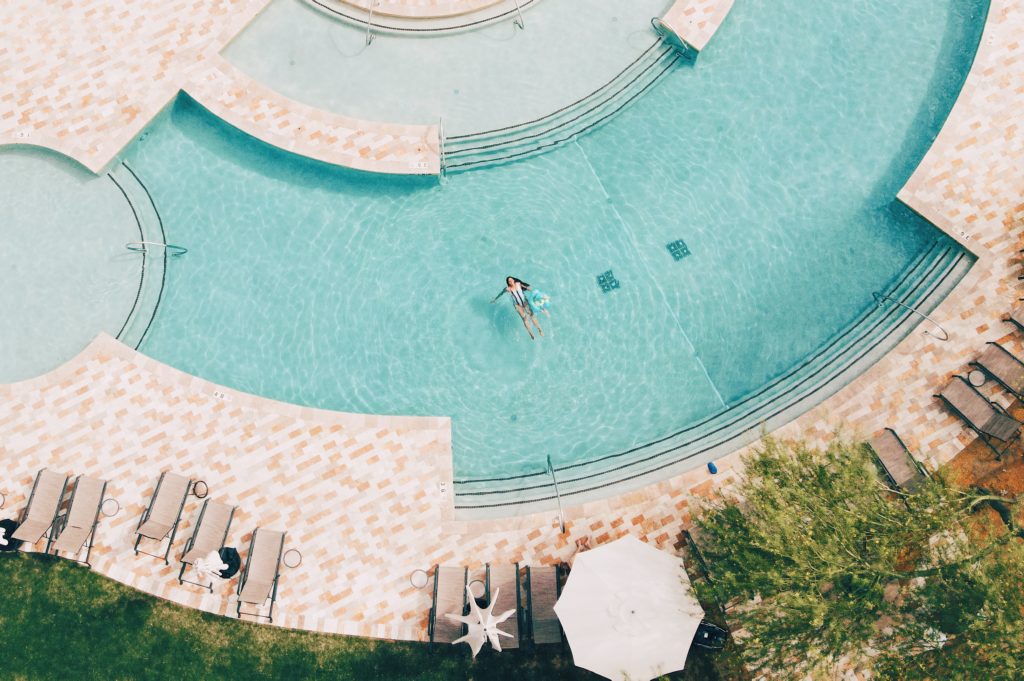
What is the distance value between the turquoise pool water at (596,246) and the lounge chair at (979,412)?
2779 millimetres

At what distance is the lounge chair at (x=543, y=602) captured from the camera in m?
16.4

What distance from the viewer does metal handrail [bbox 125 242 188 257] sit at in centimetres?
1925

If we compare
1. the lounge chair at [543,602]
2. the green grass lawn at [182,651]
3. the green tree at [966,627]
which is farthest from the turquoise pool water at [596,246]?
the green tree at [966,627]

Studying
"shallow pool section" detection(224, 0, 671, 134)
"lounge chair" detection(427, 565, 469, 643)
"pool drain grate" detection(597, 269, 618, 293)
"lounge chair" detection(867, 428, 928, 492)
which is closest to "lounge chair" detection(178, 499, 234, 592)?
"lounge chair" detection(427, 565, 469, 643)

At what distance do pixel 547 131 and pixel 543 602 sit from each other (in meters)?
11.3

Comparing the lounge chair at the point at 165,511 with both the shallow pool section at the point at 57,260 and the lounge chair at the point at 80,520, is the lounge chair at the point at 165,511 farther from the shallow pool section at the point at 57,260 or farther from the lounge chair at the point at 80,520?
the shallow pool section at the point at 57,260

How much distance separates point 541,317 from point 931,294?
9.29 m

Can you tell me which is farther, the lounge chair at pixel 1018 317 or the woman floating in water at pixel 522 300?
the woman floating in water at pixel 522 300

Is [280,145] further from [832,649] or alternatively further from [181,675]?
[832,649]

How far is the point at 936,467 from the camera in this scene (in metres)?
17.4

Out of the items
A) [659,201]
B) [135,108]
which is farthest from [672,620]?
[135,108]

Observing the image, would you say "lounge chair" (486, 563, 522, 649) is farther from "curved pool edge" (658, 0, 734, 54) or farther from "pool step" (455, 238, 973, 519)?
"curved pool edge" (658, 0, 734, 54)

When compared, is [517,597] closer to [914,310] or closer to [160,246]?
[914,310]

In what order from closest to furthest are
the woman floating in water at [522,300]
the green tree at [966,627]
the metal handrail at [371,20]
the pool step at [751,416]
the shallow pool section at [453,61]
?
the green tree at [966,627]
the pool step at [751,416]
the woman floating in water at [522,300]
the shallow pool section at [453,61]
the metal handrail at [371,20]
